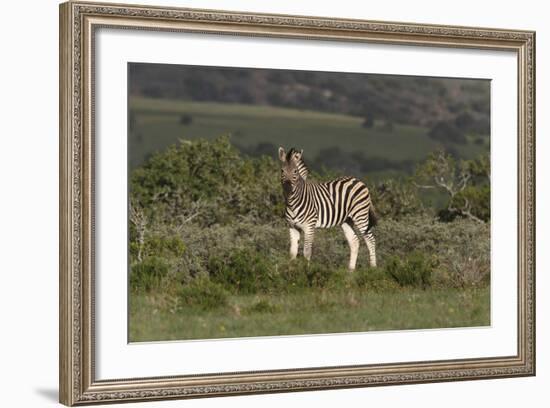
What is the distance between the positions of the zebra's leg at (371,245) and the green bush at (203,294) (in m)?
1.50

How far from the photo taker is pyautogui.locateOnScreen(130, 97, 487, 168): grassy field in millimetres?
10562

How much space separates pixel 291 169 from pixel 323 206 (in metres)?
0.51

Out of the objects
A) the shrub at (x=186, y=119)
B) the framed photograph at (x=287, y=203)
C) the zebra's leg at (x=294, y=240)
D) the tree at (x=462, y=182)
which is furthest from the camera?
the tree at (x=462, y=182)

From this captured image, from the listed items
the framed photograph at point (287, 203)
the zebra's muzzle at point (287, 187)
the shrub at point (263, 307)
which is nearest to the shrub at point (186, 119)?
the framed photograph at point (287, 203)

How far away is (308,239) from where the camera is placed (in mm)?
11305

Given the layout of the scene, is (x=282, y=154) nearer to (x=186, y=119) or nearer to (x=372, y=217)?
(x=186, y=119)

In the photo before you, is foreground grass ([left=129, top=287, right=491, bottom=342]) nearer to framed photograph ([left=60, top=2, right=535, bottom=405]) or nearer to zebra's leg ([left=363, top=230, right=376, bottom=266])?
framed photograph ([left=60, top=2, right=535, bottom=405])

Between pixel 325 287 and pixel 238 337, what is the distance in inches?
39.6

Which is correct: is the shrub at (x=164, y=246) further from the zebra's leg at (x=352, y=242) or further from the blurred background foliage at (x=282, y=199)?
the zebra's leg at (x=352, y=242)

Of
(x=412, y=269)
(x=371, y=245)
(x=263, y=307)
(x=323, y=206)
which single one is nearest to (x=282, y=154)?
(x=323, y=206)

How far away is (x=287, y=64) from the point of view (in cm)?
1089

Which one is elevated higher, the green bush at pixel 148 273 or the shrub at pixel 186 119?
the shrub at pixel 186 119

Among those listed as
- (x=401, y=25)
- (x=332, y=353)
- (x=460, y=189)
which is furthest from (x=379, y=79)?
(x=332, y=353)

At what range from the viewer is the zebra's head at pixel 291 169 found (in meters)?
11.3
